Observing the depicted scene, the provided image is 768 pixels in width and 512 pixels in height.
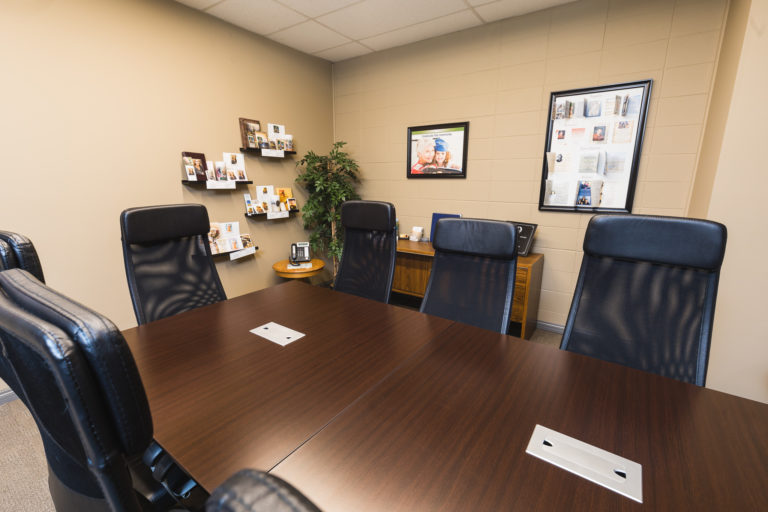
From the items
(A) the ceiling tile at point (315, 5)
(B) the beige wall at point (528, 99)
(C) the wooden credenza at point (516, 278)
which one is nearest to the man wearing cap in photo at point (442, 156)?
(B) the beige wall at point (528, 99)

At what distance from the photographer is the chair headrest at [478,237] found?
159cm

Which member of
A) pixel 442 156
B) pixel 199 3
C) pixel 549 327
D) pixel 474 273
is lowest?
pixel 549 327

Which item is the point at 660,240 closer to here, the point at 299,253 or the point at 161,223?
the point at 161,223

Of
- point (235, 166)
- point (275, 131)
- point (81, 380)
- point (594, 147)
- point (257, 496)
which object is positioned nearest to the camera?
point (257, 496)

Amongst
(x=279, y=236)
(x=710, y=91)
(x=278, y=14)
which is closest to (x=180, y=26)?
(x=278, y=14)

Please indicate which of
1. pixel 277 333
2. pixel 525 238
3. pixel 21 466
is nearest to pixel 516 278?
pixel 525 238

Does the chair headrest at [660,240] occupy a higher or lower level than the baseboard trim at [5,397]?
higher

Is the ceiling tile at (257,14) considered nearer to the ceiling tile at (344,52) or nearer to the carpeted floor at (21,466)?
the ceiling tile at (344,52)

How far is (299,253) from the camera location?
11.4 ft

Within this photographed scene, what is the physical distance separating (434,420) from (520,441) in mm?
210

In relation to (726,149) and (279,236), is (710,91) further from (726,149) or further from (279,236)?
(279,236)

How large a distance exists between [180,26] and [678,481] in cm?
364

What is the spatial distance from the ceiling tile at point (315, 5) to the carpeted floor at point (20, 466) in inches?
126

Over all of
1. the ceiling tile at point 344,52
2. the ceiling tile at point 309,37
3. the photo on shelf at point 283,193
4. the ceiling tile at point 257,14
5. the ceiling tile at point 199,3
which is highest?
the ceiling tile at point 344,52
